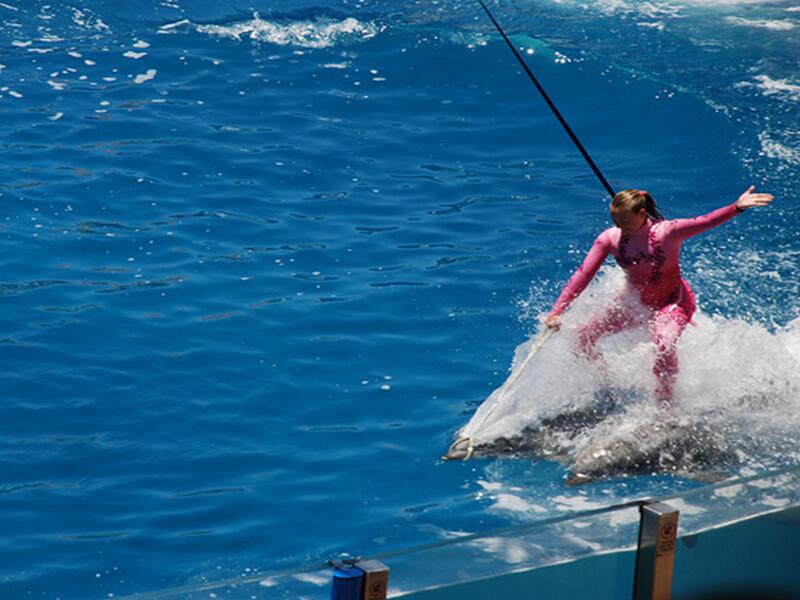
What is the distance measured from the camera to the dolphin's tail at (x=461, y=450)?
620 cm

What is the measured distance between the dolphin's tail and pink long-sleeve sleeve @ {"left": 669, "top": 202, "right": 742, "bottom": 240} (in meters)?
1.57

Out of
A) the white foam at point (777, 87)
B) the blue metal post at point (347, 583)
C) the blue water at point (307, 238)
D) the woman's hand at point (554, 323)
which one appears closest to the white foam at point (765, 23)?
the blue water at point (307, 238)

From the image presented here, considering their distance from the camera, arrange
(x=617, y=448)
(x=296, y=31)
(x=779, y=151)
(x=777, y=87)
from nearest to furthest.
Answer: (x=617, y=448), (x=779, y=151), (x=777, y=87), (x=296, y=31)

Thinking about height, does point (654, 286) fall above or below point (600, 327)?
above

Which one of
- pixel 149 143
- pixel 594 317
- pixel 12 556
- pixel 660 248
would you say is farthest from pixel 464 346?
pixel 149 143

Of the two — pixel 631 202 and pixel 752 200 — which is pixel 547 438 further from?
pixel 752 200

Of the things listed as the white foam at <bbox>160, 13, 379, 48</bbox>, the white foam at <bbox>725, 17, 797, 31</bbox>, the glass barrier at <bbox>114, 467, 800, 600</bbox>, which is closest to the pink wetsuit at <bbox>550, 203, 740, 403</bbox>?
the glass barrier at <bbox>114, 467, 800, 600</bbox>

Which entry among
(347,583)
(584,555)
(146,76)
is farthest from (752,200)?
(146,76)

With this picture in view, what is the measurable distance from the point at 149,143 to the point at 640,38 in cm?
597

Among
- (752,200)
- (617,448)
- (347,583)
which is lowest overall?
(617,448)

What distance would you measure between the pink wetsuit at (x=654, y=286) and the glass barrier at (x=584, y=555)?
309 cm

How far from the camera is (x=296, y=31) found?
43.4ft

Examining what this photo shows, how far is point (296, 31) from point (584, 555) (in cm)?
1105

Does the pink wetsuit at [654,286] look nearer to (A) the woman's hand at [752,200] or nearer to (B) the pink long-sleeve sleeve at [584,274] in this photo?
(B) the pink long-sleeve sleeve at [584,274]
